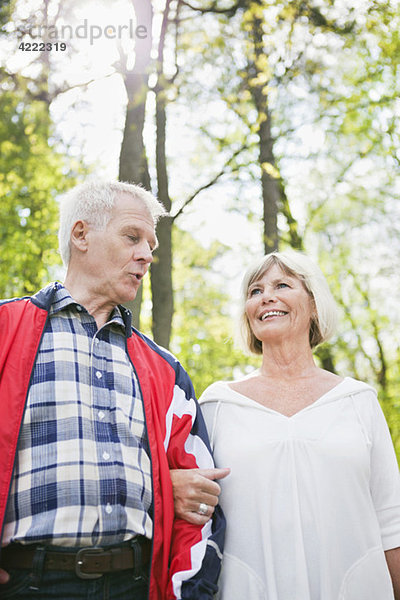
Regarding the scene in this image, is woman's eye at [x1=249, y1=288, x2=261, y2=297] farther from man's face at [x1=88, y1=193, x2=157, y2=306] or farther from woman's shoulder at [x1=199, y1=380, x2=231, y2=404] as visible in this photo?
man's face at [x1=88, y1=193, x2=157, y2=306]

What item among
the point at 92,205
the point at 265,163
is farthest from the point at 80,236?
the point at 265,163

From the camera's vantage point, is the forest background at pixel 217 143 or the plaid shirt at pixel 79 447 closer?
the plaid shirt at pixel 79 447

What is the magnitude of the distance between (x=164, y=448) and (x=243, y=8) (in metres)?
4.65

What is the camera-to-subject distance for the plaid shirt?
6.57 feet

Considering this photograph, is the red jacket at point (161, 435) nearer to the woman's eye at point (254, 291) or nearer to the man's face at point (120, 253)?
the man's face at point (120, 253)

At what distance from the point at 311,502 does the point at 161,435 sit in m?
0.68

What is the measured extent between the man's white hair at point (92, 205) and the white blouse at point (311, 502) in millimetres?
1060

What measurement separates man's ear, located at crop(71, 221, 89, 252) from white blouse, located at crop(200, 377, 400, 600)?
103cm

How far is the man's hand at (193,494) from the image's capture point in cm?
232

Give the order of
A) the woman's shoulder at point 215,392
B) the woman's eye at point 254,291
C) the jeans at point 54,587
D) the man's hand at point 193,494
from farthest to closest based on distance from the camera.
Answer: the woman's eye at point 254,291, the woman's shoulder at point 215,392, the man's hand at point 193,494, the jeans at point 54,587

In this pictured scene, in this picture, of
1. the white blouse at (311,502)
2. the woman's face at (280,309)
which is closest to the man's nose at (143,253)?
the woman's face at (280,309)

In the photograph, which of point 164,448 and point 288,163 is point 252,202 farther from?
point 164,448

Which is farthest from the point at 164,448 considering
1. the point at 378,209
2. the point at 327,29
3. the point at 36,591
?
the point at 378,209

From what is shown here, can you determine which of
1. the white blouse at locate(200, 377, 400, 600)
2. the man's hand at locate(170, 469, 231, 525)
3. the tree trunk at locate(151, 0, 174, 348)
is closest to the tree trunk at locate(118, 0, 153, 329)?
the tree trunk at locate(151, 0, 174, 348)
